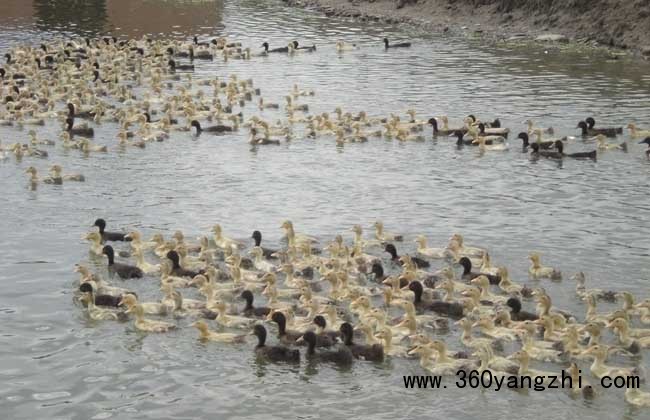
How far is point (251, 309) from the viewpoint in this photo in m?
17.0

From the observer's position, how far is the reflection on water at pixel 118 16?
53.6 metres

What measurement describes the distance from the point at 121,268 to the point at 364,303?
4.53 metres

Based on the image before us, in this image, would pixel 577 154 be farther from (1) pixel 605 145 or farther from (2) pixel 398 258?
(2) pixel 398 258

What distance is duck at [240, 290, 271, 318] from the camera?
1686 cm

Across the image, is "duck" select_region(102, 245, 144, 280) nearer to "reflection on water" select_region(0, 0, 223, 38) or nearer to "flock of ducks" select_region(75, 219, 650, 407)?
"flock of ducks" select_region(75, 219, 650, 407)

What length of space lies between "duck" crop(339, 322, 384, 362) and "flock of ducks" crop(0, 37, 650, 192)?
36.0 ft

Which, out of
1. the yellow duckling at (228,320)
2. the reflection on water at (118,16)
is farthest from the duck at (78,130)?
the reflection on water at (118,16)

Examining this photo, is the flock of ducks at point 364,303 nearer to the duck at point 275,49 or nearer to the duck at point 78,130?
the duck at point 78,130

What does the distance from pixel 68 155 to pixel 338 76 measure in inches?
527

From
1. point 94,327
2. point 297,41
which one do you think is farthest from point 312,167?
point 297,41

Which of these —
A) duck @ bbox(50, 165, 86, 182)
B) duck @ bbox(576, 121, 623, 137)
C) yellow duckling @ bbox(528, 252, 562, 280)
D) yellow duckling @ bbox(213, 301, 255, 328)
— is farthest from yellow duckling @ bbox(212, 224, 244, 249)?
duck @ bbox(576, 121, 623, 137)

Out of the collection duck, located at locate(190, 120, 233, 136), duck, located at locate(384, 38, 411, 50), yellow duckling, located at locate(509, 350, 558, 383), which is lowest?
yellow duckling, located at locate(509, 350, 558, 383)

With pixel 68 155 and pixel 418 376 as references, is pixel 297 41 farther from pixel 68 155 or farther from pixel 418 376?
pixel 418 376

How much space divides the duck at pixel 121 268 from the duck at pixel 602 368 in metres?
7.66
